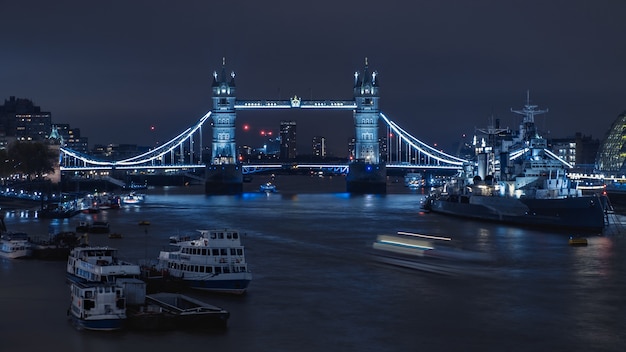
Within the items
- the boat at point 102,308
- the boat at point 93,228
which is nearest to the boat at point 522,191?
the boat at point 93,228

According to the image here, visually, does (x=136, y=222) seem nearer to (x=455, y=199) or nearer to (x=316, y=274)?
(x=455, y=199)

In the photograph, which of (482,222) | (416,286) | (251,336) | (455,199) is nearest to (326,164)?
(455,199)

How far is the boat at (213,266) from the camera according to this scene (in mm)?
27281

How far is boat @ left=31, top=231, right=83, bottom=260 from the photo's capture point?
35.8 metres

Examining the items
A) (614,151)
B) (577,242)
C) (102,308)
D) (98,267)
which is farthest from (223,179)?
(102,308)

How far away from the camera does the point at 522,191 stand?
53.7 meters

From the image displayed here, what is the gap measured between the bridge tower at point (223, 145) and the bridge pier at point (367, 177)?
12.3m

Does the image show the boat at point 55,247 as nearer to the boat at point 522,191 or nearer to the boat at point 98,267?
the boat at point 98,267

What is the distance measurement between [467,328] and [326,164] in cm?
8494

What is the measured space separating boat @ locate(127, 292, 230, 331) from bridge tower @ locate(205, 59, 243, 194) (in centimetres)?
7735

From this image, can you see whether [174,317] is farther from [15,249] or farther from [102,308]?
[15,249]

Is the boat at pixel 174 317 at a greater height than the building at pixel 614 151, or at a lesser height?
lesser

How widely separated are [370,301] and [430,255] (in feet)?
38.1

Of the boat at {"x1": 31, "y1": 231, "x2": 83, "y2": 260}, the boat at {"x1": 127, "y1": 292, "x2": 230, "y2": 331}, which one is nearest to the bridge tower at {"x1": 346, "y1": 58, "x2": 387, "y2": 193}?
the boat at {"x1": 31, "y1": 231, "x2": 83, "y2": 260}
